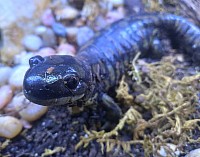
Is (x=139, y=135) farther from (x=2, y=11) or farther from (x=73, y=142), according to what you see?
(x=2, y=11)

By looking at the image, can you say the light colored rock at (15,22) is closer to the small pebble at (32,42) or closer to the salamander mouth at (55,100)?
the small pebble at (32,42)

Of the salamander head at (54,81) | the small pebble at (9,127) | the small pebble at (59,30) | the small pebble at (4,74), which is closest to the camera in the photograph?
→ the salamander head at (54,81)

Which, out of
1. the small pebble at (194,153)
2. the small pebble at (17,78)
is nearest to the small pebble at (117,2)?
the small pebble at (17,78)

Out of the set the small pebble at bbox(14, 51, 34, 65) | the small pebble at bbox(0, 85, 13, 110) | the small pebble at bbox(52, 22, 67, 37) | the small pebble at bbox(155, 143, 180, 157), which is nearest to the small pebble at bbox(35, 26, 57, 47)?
the small pebble at bbox(52, 22, 67, 37)

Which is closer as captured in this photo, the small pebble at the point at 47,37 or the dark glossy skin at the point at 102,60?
the dark glossy skin at the point at 102,60

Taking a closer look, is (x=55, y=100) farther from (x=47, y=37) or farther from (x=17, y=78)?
(x=47, y=37)

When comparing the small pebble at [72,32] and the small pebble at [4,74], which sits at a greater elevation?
the small pebble at [72,32]
